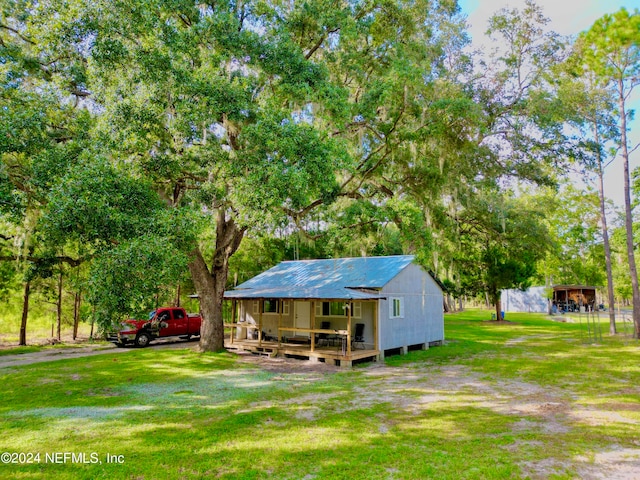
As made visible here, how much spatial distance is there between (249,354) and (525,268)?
2407 centimetres

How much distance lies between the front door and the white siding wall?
3699 mm

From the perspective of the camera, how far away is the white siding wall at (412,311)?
50.2ft

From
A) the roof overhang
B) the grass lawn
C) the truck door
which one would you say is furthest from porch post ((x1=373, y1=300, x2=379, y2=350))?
the truck door

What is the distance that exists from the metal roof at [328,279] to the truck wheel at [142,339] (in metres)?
5.67

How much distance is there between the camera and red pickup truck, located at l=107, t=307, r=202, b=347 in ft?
63.0

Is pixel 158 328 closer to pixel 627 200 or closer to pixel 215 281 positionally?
pixel 215 281

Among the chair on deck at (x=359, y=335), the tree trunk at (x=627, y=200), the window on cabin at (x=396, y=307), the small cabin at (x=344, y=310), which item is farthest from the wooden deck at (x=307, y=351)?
the tree trunk at (x=627, y=200)

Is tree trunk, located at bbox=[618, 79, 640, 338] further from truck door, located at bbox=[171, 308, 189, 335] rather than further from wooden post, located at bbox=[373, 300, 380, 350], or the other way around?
truck door, located at bbox=[171, 308, 189, 335]

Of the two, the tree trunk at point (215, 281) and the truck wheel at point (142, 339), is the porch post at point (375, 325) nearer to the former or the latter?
the tree trunk at point (215, 281)

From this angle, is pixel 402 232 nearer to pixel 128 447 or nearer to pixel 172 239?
pixel 172 239

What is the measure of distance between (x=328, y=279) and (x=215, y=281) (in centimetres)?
466

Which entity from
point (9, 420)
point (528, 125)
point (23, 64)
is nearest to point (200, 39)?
point (23, 64)

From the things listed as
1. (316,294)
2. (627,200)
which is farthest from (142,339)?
(627,200)

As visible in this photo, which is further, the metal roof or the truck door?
the truck door
